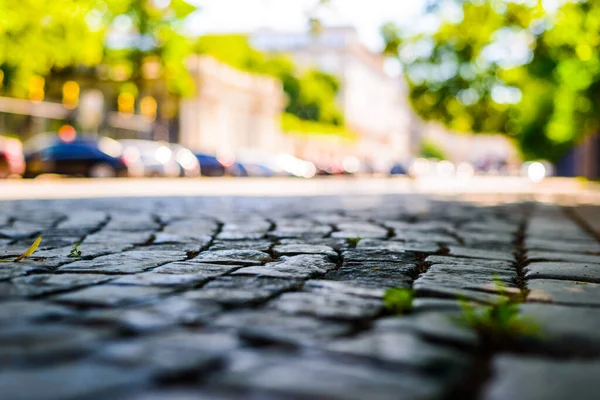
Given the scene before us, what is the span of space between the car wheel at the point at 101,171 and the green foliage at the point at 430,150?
360 feet

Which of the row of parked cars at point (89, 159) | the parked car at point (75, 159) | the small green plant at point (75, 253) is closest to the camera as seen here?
the small green plant at point (75, 253)

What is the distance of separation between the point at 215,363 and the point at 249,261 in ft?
6.49

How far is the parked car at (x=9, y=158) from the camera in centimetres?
2008

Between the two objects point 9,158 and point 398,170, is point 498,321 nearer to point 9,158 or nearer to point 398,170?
point 9,158

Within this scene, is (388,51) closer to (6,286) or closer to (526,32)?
(526,32)

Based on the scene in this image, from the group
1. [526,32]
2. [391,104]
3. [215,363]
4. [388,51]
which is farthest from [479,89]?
[391,104]

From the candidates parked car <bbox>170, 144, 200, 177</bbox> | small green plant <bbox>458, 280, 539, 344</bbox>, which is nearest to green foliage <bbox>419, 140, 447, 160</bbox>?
parked car <bbox>170, 144, 200, 177</bbox>

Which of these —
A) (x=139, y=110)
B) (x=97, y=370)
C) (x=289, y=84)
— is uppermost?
(x=289, y=84)

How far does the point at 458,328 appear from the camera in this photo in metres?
2.51

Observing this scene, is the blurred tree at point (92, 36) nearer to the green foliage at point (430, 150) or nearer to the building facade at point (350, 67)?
the building facade at point (350, 67)

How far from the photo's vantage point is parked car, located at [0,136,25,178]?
65.9 ft

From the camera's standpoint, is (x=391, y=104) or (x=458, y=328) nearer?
(x=458, y=328)

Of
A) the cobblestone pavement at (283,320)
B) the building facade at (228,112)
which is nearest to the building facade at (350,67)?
the building facade at (228,112)

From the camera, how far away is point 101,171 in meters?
23.8
